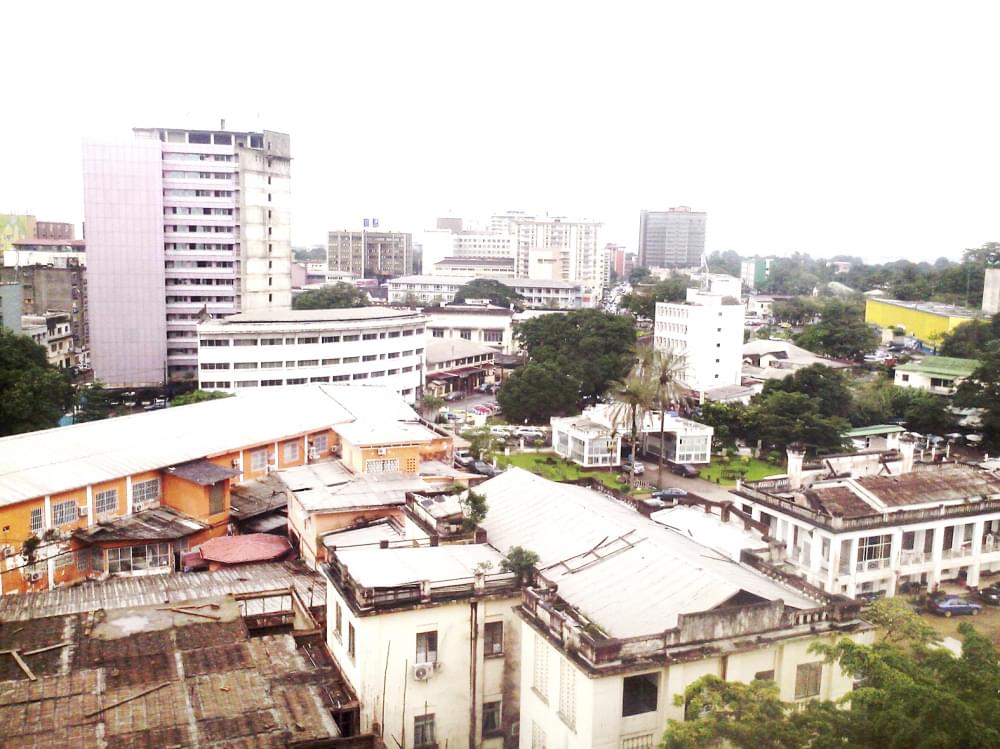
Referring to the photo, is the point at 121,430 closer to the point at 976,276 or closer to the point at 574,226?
the point at 976,276

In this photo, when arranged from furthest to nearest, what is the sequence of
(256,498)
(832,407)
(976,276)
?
(976,276) → (832,407) → (256,498)

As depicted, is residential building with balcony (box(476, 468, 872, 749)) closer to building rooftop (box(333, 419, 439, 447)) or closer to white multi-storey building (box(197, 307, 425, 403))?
building rooftop (box(333, 419, 439, 447))

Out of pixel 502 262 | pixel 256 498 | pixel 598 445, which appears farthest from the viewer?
pixel 502 262

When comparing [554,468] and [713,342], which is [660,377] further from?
[713,342]

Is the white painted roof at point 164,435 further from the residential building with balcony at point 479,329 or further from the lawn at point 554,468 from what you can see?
the residential building with balcony at point 479,329

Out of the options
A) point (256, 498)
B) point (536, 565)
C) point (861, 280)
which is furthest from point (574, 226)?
point (536, 565)

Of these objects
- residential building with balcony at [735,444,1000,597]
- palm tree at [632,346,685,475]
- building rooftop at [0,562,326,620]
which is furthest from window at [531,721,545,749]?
palm tree at [632,346,685,475]

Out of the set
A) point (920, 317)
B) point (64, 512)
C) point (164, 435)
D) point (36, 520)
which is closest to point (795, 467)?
point (164, 435)
